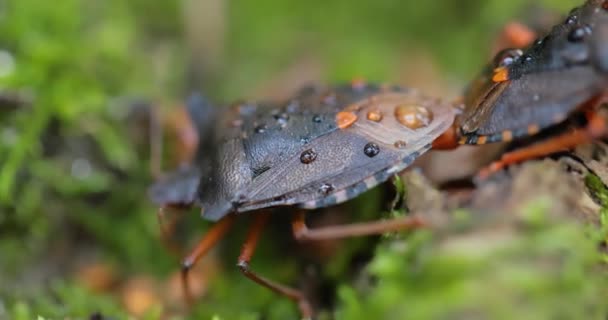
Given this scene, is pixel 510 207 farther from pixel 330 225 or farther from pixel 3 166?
pixel 3 166

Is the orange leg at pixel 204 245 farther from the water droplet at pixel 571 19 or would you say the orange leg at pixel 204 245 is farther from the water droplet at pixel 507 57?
the water droplet at pixel 571 19

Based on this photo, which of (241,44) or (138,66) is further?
(241,44)

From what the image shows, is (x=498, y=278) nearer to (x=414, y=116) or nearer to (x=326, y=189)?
(x=326, y=189)

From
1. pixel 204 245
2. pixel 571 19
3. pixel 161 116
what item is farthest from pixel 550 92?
pixel 161 116

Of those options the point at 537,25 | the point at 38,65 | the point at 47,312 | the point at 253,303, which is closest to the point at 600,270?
the point at 253,303

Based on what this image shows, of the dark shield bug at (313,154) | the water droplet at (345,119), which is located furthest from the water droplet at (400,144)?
the water droplet at (345,119)

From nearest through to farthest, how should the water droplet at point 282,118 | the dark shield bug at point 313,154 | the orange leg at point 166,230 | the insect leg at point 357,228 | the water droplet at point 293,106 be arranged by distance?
1. the insect leg at point 357,228
2. the dark shield bug at point 313,154
3. the water droplet at point 282,118
4. the water droplet at point 293,106
5. the orange leg at point 166,230
